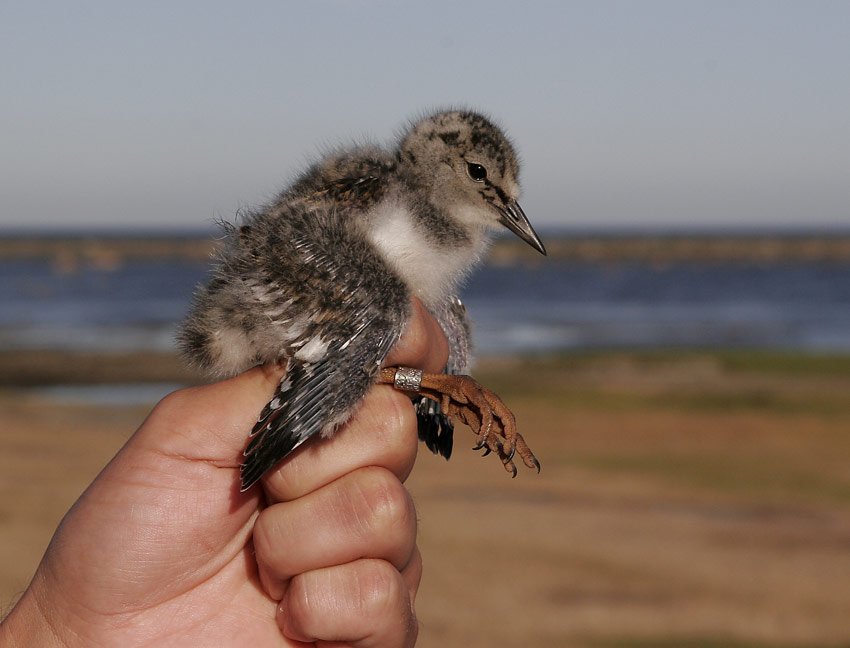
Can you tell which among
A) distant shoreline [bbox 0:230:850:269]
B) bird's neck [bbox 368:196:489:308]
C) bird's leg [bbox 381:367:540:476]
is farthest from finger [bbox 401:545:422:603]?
distant shoreline [bbox 0:230:850:269]

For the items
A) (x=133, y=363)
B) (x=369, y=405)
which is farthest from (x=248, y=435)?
(x=133, y=363)

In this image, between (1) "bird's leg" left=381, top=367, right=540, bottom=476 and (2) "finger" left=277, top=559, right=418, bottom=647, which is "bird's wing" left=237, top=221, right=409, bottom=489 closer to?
(1) "bird's leg" left=381, top=367, right=540, bottom=476

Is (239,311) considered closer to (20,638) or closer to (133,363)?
(20,638)

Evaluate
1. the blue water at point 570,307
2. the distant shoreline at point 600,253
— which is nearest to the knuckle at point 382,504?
the blue water at point 570,307

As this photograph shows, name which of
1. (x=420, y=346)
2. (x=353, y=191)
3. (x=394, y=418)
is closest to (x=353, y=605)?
(x=394, y=418)

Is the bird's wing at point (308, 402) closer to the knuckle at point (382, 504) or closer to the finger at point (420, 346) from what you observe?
the finger at point (420, 346)

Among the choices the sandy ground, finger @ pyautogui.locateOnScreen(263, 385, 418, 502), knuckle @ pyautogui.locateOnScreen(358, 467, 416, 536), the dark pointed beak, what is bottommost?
the sandy ground
